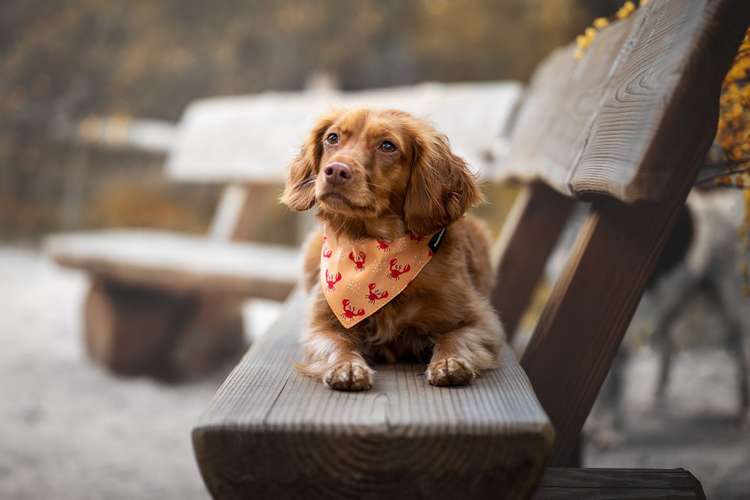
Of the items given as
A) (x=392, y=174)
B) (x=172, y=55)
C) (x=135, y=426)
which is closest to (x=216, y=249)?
(x=135, y=426)

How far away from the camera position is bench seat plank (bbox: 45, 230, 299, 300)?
161 inches

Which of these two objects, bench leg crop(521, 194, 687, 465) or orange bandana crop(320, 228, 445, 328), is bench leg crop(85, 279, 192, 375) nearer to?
orange bandana crop(320, 228, 445, 328)

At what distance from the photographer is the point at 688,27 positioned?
4.55ft

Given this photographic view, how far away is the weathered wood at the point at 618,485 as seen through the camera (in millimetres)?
1576

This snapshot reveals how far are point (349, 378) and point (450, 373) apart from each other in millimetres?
214

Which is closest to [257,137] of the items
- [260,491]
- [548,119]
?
[548,119]

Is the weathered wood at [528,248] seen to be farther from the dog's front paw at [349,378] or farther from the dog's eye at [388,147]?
the dog's front paw at [349,378]

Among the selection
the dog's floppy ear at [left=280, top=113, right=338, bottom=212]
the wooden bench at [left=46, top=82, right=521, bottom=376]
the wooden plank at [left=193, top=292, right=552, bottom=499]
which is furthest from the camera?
the wooden bench at [left=46, top=82, right=521, bottom=376]

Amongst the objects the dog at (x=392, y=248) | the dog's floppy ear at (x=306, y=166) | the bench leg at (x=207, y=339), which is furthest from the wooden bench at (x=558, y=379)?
the bench leg at (x=207, y=339)

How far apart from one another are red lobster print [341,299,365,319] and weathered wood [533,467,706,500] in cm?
59

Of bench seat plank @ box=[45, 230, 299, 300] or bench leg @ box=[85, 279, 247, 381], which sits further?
bench leg @ box=[85, 279, 247, 381]

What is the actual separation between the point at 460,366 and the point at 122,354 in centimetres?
372

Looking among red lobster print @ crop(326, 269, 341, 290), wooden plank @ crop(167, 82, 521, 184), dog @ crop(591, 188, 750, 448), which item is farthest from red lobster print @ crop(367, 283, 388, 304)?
dog @ crop(591, 188, 750, 448)

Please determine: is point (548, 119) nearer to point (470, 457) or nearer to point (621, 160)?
point (621, 160)
